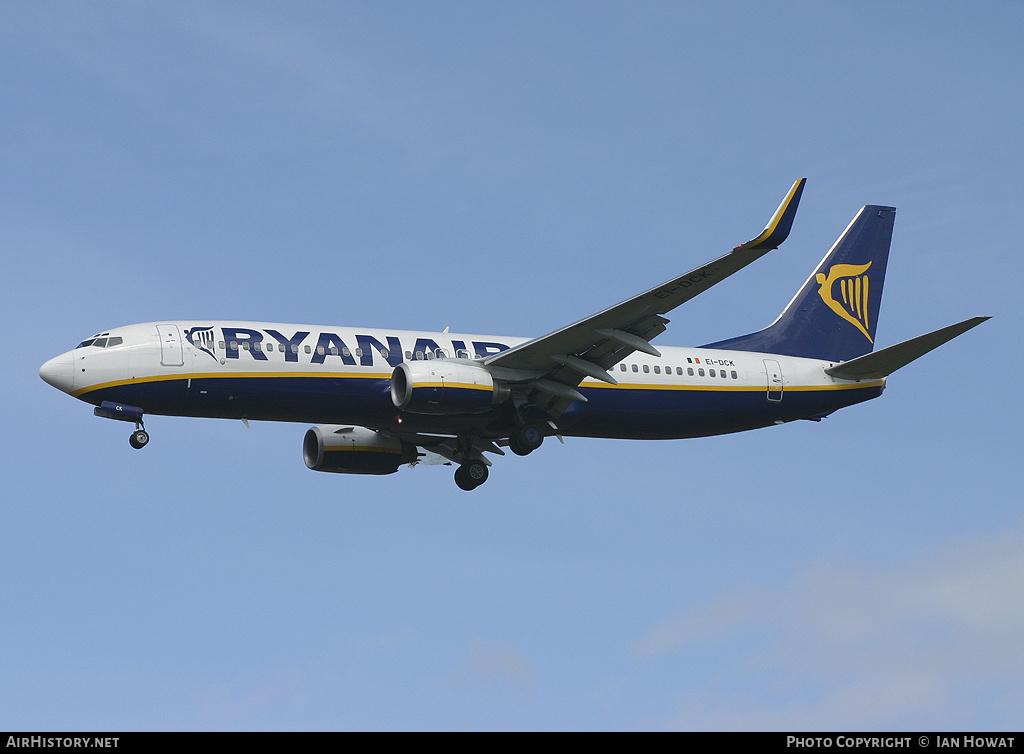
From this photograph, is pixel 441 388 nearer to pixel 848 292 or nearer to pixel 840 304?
pixel 840 304

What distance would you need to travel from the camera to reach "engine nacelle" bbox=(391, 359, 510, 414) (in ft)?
114

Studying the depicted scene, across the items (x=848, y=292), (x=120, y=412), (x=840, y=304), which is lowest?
(x=120, y=412)

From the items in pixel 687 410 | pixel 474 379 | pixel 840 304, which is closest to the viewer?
pixel 474 379

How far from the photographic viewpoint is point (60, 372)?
115 ft

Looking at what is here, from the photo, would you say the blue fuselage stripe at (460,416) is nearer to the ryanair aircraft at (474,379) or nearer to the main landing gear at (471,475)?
the ryanair aircraft at (474,379)

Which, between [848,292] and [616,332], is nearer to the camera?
[616,332]

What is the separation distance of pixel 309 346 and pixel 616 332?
841 centimetres

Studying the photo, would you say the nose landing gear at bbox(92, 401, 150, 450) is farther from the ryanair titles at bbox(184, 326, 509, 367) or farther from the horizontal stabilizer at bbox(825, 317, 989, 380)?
the horizontal stabilizer at bbox(825, 317, 989, 380)

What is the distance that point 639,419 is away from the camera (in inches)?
1551

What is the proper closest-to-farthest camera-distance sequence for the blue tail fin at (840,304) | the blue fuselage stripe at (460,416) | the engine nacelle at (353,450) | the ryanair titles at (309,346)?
1. the blue fuselage stripe at (460,416)
2. the ryanair titles at (309,346)
3. the engine nacelle at (353,450)
4. the blue tail fin at (840,304)

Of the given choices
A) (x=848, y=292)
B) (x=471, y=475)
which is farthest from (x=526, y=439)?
(x=848, y=292)

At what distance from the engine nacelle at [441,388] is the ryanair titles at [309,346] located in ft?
4.08

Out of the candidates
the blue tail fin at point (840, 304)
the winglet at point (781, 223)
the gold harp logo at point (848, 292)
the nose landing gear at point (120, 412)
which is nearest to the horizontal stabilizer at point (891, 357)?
the blue tail fin at point (840, 304)

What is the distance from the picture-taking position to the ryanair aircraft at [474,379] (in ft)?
115
